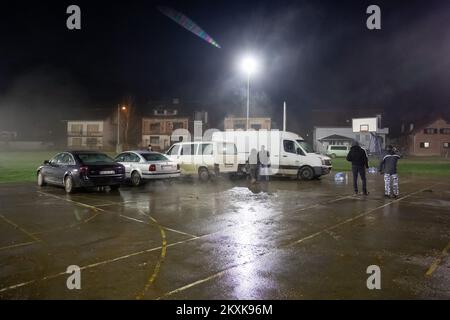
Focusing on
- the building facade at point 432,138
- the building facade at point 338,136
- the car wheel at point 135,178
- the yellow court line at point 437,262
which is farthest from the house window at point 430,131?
the yellow court line at point 437,262

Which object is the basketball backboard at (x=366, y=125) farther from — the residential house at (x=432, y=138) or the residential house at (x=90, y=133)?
the residential house at (x=90, y=133)

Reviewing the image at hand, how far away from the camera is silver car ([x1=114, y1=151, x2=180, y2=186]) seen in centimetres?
1504

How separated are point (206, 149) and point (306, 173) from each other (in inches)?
198

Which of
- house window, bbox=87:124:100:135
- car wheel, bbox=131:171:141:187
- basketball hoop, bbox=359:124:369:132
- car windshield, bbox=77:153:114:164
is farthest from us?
house window, bbox=87:124:100:135

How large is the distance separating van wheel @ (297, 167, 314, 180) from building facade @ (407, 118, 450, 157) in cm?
5161

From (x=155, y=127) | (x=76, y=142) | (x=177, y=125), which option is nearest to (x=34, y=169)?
(x=177, y=125)

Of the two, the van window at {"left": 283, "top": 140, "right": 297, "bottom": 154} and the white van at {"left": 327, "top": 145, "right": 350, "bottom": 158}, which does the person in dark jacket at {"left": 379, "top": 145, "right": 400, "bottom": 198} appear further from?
the white van at {"left": 327, "top": 145, "right": 350, "bottom": 158}

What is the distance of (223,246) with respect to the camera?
256 inches

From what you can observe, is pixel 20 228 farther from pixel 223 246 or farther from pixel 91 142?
pixel 91 142

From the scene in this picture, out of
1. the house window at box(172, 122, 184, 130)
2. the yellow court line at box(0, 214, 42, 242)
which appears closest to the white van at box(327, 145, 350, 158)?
the house window at box(172, 122, 184, 130)

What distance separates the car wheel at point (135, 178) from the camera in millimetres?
15305

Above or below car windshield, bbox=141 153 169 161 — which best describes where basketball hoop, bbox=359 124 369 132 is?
above
